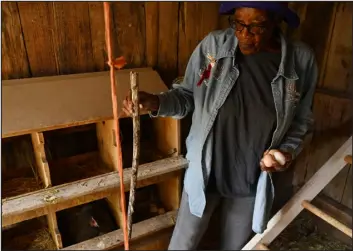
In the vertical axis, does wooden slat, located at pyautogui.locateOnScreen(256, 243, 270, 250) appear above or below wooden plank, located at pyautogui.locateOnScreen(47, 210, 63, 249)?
below

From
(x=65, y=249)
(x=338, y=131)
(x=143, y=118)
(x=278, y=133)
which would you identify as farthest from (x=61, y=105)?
(x=338, y=131)

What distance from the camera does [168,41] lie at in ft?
4.81

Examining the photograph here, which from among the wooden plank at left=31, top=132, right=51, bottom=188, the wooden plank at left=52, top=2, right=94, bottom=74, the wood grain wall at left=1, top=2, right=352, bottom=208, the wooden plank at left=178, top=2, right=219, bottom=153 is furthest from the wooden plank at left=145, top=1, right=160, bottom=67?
the wooden plank at left=31, top=132, right=51, bottom=188

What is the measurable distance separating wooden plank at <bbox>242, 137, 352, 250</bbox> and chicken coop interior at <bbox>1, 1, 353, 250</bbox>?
0.02 m

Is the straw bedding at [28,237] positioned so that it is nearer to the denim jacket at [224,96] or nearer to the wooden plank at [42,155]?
the wooden plank at [42,155]

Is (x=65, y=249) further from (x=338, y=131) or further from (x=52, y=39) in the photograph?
(x=338, y=131)

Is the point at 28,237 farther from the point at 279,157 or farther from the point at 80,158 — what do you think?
the point at 279,157

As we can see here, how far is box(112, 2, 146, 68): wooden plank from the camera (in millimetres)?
1323

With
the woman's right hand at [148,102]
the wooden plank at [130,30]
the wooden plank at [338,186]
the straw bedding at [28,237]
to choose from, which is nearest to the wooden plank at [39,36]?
the wooden plank at [130,30]

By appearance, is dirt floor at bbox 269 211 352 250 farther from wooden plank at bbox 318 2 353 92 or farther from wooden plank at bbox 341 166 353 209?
wooden plank at bbox 318 2 353 92

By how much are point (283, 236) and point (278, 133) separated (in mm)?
981

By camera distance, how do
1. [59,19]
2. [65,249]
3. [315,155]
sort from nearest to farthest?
[59,19]
[65,249]
[315,155]

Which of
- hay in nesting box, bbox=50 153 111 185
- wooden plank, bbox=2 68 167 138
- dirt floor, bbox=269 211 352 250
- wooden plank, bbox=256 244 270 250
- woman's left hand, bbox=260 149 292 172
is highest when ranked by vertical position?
wooden plank, bbox=2 68 167 138

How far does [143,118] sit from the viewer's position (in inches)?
63.3
